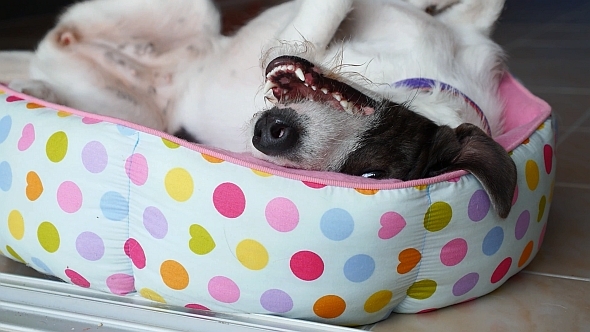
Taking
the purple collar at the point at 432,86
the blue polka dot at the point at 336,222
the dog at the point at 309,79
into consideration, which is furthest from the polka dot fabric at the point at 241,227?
the purple collar at the point at 432,86

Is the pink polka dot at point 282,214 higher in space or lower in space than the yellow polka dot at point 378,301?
higher

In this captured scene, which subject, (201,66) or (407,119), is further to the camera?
(201,66)

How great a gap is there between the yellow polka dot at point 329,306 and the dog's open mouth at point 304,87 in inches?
16.6

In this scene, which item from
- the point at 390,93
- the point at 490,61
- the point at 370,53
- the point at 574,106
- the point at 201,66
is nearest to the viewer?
the point at 390,93

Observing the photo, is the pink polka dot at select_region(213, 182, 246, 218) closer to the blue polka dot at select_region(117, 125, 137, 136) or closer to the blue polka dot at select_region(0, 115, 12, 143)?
the blue polka dot at select_region(117, 125, 137, 136)

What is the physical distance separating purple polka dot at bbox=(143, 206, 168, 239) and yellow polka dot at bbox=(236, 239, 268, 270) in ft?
0.59

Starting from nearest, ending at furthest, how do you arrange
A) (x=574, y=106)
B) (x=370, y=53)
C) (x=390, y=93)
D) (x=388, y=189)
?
(x=388, y=189) → (x=390, y=93) → (x=370, y=53) → (x=574, y=106)

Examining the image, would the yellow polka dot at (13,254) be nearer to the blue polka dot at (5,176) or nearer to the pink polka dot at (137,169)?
the blue polka dot at (5,176)

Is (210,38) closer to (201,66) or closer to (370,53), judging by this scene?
(201,66)

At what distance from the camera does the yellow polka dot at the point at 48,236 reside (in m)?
1.68

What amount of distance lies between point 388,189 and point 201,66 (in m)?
1.22

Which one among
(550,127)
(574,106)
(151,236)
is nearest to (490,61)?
(550,127)

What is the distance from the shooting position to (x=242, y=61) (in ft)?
7.73

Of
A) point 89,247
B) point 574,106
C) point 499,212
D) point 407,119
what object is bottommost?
point 574,106
